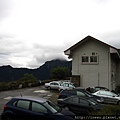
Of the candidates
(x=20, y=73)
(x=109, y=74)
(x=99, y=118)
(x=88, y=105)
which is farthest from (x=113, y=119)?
(x=20, y=73)

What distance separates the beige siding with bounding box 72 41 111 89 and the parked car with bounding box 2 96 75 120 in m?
20.8

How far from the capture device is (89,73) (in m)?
30.2

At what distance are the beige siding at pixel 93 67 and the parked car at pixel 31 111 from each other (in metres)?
20.8

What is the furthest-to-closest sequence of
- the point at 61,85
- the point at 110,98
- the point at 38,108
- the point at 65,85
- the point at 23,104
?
the point at 61,85, the point at 65,85, the point at 110,98, the point at 23,104, the point at 38,108

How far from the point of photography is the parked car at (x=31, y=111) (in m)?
8.95

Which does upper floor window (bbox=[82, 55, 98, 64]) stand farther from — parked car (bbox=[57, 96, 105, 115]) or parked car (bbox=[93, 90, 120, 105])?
parked car (bbox=[57, 96, 105, 115])

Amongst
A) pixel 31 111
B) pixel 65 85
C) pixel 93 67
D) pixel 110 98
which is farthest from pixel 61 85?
pixel 31 111

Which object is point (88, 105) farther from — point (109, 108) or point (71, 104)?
point (109, 108)

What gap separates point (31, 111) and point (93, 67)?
21642 mm

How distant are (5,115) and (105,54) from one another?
873 inches

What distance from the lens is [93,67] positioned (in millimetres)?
29891

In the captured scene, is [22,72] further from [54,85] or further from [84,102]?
[84,102]

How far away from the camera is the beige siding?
29.4 metres

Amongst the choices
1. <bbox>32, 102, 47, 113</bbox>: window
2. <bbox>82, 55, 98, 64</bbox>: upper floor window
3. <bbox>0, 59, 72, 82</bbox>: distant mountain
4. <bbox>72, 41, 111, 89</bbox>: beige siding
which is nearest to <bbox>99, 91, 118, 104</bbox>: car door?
<bbox>72, 41, 111, 89</bbox>: beige siding
